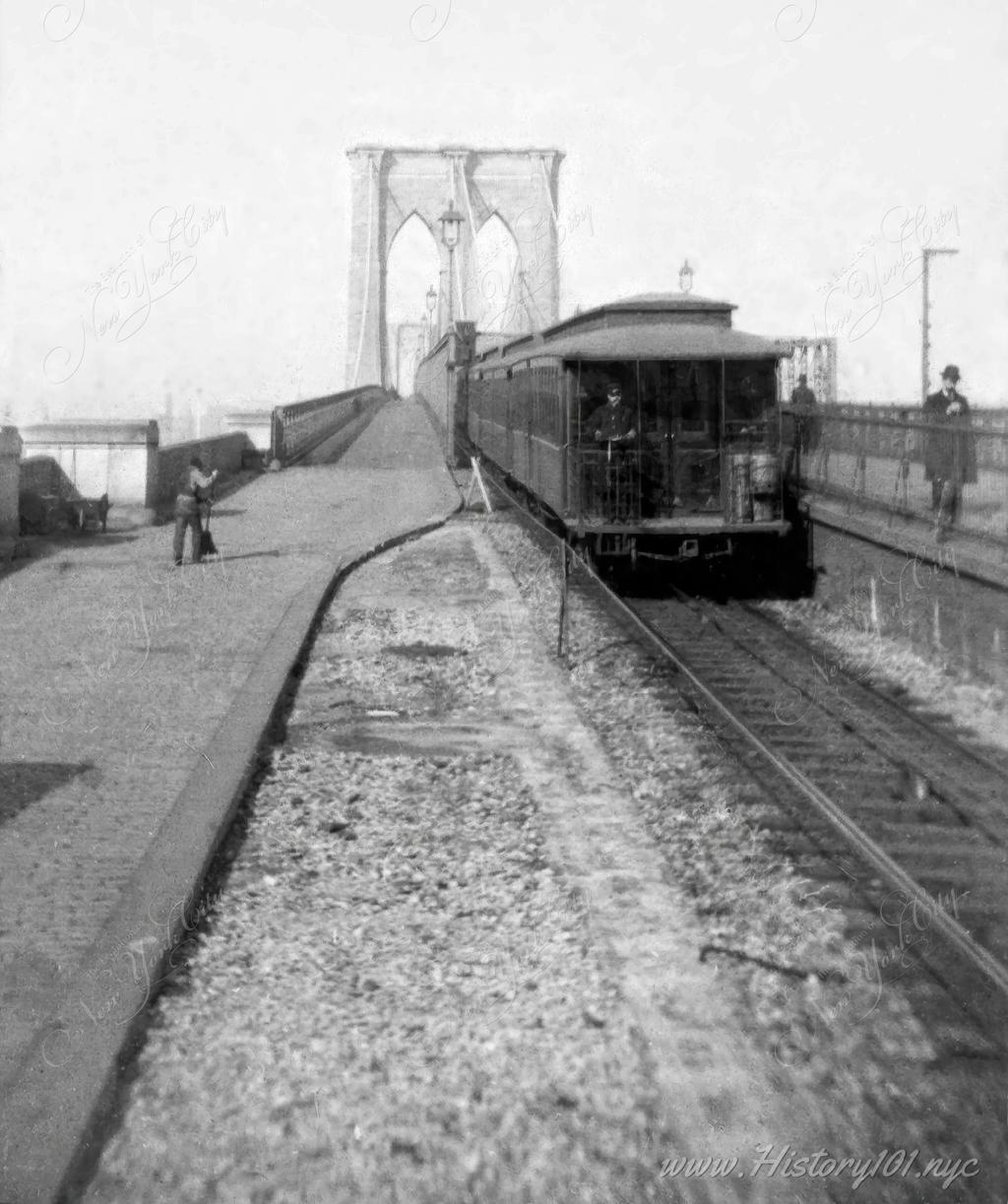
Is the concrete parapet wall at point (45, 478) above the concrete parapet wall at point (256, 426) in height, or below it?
below

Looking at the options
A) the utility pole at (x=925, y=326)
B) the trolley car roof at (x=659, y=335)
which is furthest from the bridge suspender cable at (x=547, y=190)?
the trolley car roof at (x=659, y=335)

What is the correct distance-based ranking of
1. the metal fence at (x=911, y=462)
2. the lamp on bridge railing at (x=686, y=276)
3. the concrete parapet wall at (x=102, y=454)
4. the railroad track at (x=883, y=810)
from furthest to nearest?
1. the lamp on bridge railing at (x=686, y=276)
2. the concrete parapet wall at (x=102, y=454)
3. the metal fence at (x=911, y=462)
4. the railroad track at (x=883, y=810)

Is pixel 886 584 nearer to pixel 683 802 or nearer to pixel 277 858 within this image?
pixel 683 802

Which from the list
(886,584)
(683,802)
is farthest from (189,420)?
(683,802)

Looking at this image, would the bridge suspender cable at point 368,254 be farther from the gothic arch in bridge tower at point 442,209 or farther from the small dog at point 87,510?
the small dog at point 87,510

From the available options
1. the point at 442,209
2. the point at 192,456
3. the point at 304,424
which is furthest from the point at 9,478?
the point at 442,209
